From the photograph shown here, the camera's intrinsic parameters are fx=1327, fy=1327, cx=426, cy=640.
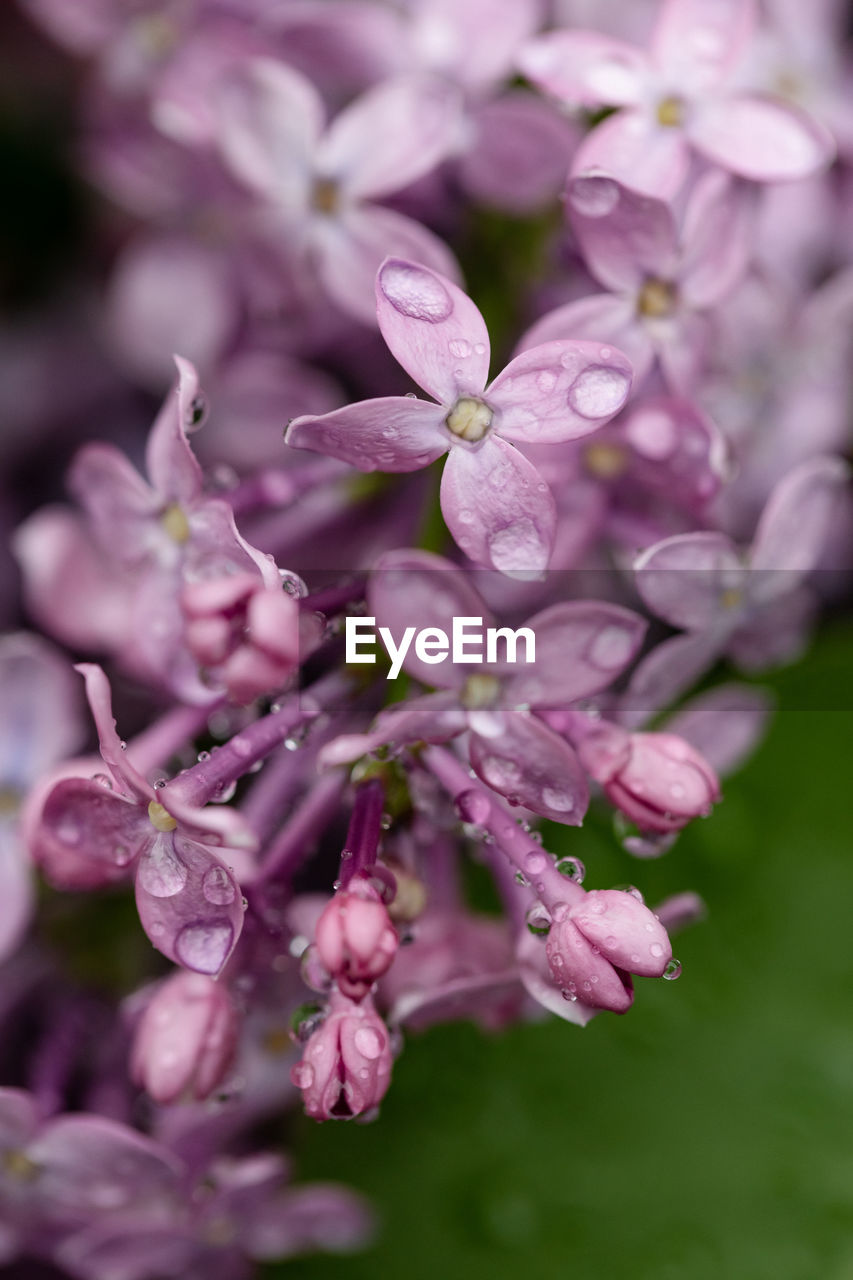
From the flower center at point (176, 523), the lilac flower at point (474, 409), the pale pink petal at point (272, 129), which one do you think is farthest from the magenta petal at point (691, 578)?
the pale pink petal at point (272, 129)

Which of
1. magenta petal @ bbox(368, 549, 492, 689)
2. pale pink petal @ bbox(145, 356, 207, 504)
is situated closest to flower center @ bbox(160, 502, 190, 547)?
pale pink petal @ bbox(145, 356, 207, 504)

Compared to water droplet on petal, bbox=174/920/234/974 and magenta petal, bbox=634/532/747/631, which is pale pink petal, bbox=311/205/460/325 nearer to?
magenta petal, bbox=634/532/747/631

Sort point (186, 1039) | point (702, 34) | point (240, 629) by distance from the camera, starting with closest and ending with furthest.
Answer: point (240, 629)
point (186, 1039)
point (702, 34)

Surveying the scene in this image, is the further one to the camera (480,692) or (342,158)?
(342,158)

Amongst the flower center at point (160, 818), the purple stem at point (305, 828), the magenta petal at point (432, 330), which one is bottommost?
the purple stem at point (305, 828)

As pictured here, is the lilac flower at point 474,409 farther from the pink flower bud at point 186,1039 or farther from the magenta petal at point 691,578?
the pink flower bud at point 186,1039

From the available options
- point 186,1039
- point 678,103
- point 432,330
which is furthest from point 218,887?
point 678,103

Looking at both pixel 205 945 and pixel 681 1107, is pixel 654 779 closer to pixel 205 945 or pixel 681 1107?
pixel 205 945
